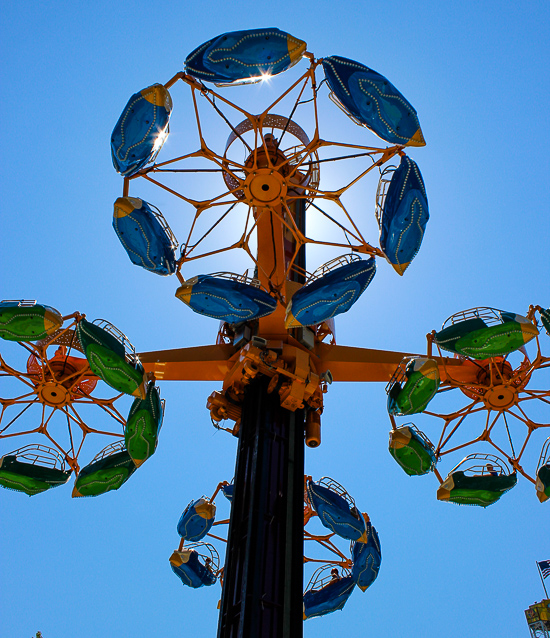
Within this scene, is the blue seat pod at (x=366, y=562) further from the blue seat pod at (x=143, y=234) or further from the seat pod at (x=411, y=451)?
the blue seat pod at (x=143, y=234)

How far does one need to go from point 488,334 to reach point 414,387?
1747mm

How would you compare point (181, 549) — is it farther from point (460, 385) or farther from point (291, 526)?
point (460, 385)

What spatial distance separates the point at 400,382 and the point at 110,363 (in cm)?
566

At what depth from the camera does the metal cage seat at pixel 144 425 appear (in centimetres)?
1361

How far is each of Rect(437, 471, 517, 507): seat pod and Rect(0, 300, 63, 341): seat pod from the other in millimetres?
8718

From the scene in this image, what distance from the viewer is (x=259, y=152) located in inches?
651

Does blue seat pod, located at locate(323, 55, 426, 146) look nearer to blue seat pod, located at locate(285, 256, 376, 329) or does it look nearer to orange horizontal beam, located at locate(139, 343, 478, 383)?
blue seat pod, located at locate(285, 256, 376, 329)

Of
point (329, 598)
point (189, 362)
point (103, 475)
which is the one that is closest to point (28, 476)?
point (103, 475)

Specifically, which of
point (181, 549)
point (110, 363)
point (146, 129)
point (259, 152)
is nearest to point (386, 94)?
point (146, 129)

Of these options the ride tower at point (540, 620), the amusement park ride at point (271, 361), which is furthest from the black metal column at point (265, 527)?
the ride tower at point (540, 620)

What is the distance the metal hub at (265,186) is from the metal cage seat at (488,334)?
14.2 feet

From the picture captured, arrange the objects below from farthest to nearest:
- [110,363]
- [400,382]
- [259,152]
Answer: [259,152]
[400,382]
[110,363]

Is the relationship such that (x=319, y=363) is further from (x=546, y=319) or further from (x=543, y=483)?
(x=543, y=483)

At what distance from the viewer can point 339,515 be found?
585 inches
